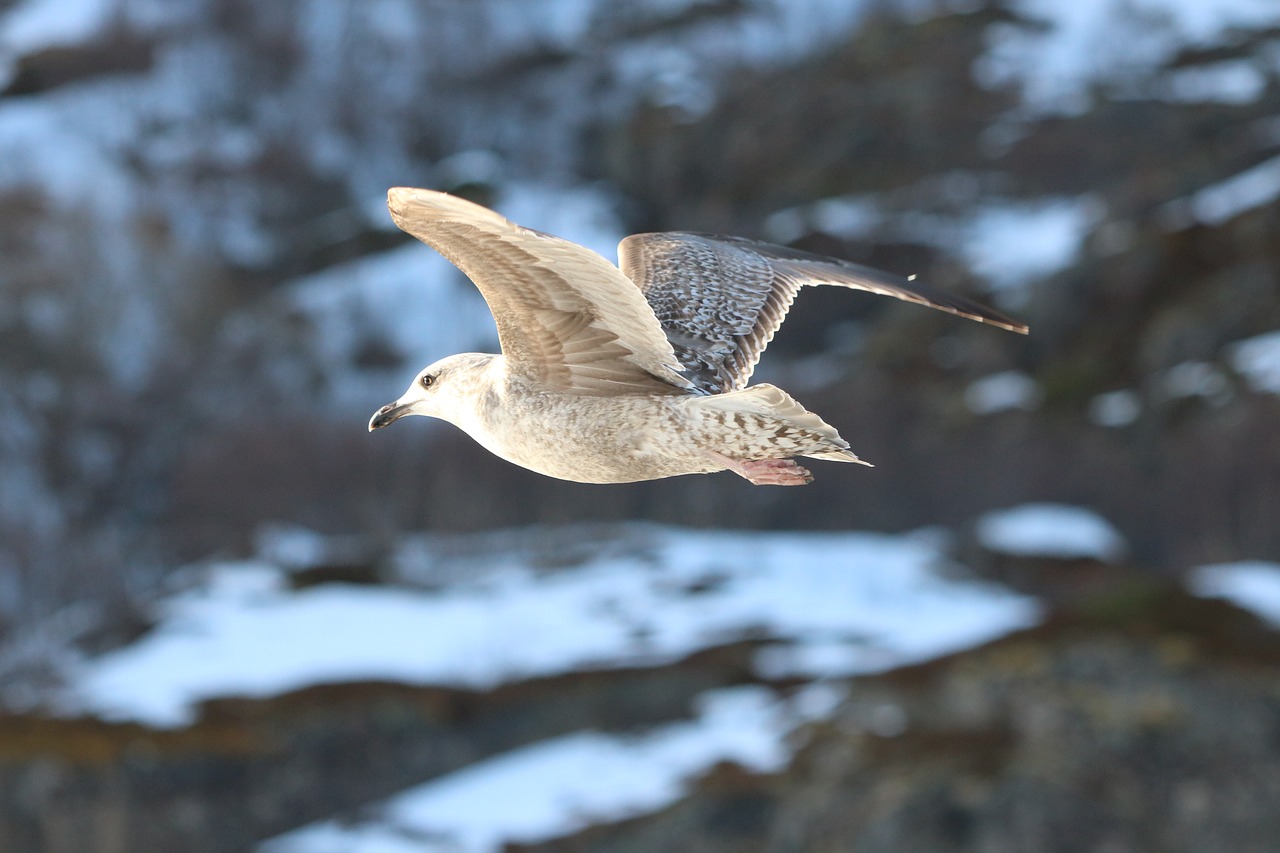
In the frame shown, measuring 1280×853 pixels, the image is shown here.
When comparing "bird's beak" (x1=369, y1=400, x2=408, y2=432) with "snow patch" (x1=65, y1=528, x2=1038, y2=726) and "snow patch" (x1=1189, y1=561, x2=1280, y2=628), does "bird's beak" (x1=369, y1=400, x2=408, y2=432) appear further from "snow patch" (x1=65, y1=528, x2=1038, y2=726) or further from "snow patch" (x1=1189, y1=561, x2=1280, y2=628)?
"snow patch" (x1=65, y1=528, x2=1038, y2=726)

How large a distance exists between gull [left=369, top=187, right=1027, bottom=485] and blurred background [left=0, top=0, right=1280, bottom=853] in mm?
16811

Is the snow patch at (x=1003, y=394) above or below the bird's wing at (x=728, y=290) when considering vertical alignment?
above

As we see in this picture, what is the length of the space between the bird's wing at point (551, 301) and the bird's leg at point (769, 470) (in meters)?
0.44

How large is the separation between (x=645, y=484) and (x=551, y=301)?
35.5 metres

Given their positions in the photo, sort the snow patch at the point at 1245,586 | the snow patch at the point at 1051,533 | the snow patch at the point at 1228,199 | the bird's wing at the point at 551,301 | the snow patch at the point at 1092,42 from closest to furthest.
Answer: the bird's wing at the point at 551,301 → the snow patch at the point at 1245,586 → the snow patch at the point at 1051,533 → the snow patch at the point at 1228,199 → the snow patch at the point at 1092,42

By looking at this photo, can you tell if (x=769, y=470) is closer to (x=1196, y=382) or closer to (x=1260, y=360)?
(x=1260, y=360)

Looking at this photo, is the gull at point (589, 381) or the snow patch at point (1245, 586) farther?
the snow patch at point (1245, 586)

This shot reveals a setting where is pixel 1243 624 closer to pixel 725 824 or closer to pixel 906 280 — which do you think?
pixel 725 824

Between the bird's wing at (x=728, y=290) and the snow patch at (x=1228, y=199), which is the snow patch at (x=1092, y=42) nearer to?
the snow patch at (x=1228, y=199)

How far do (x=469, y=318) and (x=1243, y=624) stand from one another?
90.3 ft

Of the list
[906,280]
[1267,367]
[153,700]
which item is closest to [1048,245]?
[1267,367]

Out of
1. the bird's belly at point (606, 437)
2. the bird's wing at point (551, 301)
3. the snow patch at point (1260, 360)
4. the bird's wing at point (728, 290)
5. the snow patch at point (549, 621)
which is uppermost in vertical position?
the snow patch at point (1260, 360)

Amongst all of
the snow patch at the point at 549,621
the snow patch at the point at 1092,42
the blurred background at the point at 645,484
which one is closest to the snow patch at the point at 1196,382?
the blurred background at the point at 645,484

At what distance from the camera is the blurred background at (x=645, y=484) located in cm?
2689
